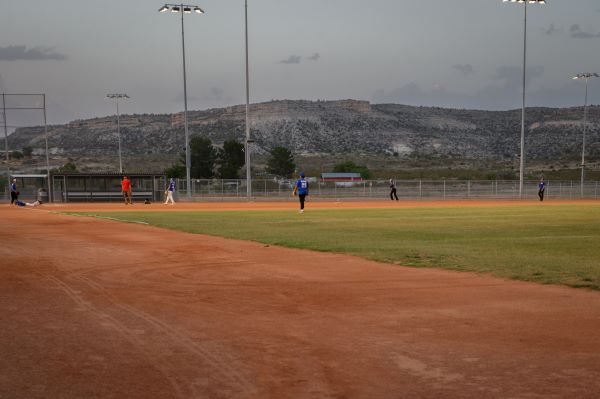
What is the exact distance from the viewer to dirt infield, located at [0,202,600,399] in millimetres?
4250

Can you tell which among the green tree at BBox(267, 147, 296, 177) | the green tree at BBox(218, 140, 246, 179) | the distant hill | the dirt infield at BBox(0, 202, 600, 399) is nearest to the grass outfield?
the dirt infield at BBox(0, 202, 600, 399)

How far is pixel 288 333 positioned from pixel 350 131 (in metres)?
150

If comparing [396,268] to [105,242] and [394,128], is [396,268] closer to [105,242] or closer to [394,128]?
[105,242]

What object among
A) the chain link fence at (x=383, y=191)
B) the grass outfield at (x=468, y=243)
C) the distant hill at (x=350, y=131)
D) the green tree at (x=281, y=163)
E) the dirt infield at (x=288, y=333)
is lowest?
the chain link fence at (x=383, y=191)

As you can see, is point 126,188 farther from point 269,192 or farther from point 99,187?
point 269,192

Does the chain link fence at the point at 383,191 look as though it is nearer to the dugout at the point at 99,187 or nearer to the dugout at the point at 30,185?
the dugout at the point at 99,187

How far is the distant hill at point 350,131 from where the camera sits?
142 m

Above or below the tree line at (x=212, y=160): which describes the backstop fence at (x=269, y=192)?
below

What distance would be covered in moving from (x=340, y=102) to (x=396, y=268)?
170484 mm

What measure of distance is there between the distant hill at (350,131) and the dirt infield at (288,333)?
5062 inches

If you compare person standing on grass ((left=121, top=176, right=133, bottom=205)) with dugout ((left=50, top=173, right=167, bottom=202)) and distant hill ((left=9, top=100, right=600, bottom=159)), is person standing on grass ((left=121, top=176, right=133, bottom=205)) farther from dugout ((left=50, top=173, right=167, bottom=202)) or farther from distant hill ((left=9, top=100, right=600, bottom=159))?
distant hill ((left=9, top=100, right=600, bottom=159))

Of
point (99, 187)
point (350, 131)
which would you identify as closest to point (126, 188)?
point (99, 187)

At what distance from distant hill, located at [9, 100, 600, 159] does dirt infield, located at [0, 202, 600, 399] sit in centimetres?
12858

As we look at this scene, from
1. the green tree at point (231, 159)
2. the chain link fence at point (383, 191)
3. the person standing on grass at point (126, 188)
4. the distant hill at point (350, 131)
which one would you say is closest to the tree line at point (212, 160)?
the green tree at point (231, 159)
